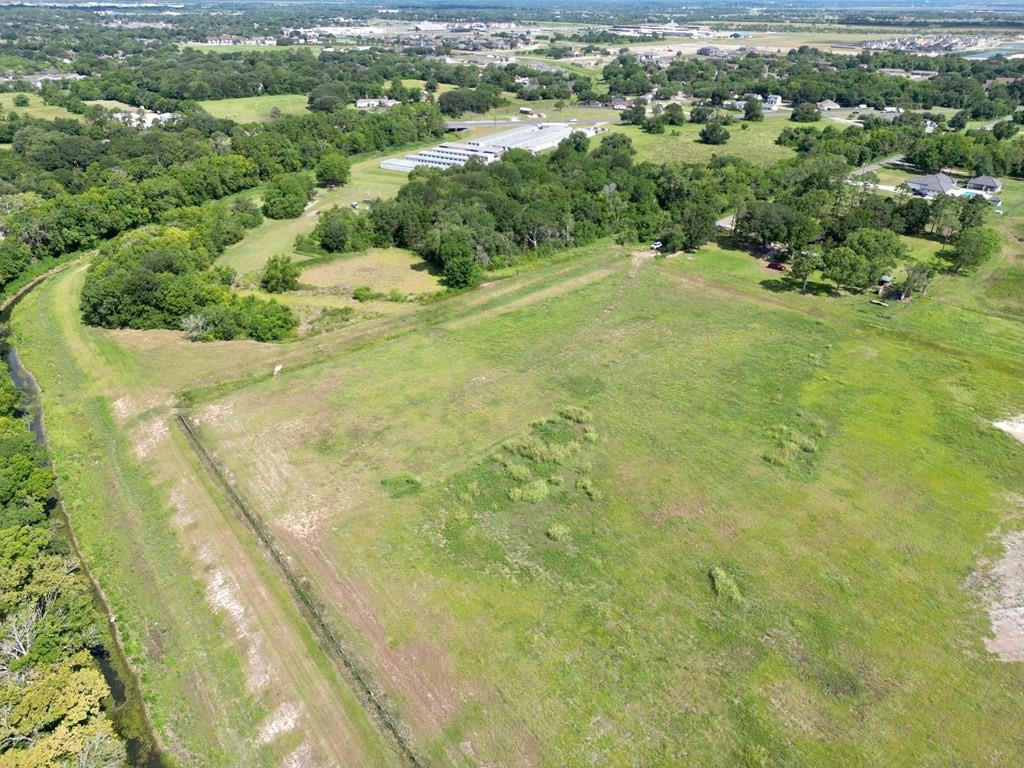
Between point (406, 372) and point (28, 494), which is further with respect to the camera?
point (406, 372)

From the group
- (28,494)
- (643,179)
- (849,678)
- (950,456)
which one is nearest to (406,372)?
(28,494)

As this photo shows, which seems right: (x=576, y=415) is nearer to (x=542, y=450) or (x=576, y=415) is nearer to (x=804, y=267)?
(x=542, y=450)

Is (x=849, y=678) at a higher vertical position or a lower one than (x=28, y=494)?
lower

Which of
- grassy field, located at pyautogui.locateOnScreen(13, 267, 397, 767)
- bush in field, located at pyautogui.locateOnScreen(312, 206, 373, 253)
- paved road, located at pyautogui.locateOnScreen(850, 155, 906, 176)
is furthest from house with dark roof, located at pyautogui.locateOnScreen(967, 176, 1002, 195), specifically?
grassy field, located at pyautogui.locateOnScreen(13, 267, 397, 767)

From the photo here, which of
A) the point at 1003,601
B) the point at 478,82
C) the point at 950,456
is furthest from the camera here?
the point at 478,82

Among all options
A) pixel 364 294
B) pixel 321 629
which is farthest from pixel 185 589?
pixel 364 294

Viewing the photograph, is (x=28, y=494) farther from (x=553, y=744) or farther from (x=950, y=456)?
(x=950, y=456)

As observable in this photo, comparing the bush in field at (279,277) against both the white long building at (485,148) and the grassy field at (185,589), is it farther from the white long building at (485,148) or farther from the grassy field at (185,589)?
the white long building at (485,148)
